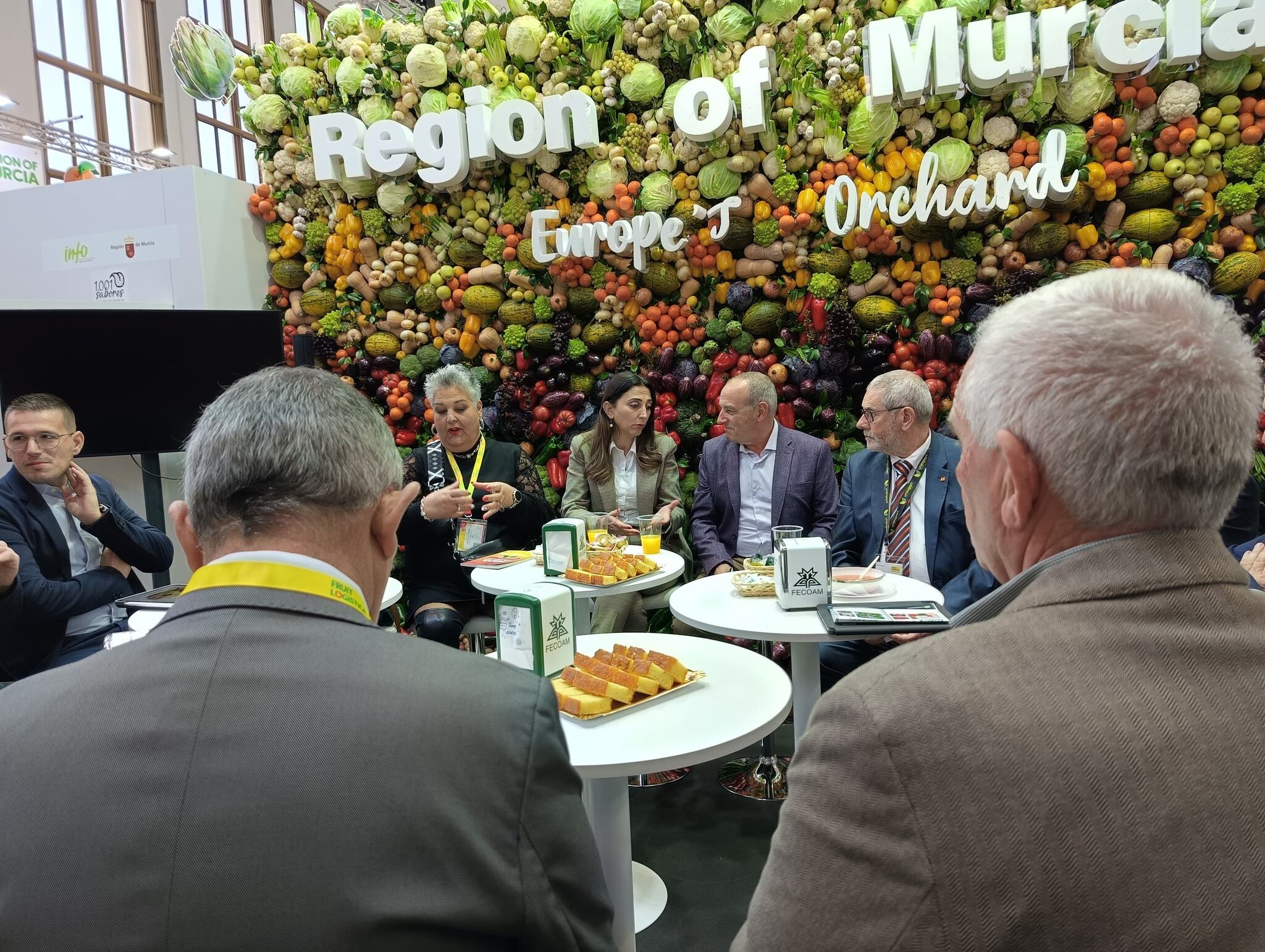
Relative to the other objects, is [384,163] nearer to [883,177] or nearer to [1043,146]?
[883,177]

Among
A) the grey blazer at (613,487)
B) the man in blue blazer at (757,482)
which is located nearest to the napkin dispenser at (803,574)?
the man in blue blazer at (757,482)

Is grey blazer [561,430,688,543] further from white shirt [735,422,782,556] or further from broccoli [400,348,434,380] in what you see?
broccoli [400,348,434,380]

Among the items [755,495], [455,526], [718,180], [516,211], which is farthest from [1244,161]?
[455,526]

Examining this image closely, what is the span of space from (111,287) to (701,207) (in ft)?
12.5

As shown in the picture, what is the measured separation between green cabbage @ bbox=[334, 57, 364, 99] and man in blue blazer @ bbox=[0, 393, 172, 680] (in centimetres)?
296

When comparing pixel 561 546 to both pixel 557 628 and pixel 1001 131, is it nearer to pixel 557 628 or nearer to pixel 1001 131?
pixel 557 628

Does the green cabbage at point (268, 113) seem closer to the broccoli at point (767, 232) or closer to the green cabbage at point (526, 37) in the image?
the green cabbage at point (526, 37)

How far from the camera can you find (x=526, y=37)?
4727 millimetres

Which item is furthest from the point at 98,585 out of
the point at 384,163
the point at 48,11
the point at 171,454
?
the point at 48,11

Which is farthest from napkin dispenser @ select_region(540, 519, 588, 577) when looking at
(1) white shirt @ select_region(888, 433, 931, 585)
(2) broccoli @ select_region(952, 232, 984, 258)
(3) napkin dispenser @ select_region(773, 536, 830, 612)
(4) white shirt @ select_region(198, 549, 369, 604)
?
(2) broccoli @ select_region(952, 232, 984, 258)

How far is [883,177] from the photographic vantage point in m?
4.28

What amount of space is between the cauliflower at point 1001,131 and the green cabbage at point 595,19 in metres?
2.08

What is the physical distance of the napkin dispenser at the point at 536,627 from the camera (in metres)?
1.83

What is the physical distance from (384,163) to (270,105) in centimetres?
104
